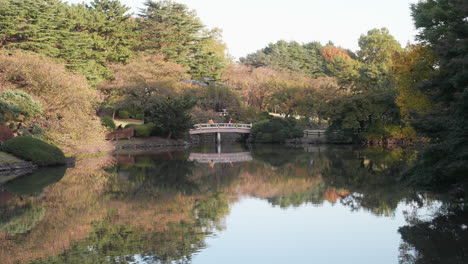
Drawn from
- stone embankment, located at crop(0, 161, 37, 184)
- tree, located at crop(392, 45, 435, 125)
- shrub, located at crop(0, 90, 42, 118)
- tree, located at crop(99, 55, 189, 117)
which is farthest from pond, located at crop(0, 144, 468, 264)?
tree, located at crop(99, 55, 189, 117)

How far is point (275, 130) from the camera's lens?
147ft

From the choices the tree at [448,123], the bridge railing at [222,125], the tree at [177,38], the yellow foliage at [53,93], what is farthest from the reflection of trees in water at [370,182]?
the tree at [177,38]

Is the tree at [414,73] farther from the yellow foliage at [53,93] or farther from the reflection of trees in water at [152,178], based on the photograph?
the yellow foliage at [53,93]

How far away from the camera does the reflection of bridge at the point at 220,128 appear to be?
44.1 m

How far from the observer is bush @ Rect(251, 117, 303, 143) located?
145 ft

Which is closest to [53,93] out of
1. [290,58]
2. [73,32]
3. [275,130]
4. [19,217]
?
[19,217]

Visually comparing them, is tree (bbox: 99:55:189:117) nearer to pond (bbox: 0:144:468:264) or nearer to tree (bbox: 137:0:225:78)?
tree (bbox: 137:0:225:78)

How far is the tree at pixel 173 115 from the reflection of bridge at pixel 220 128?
253 centimetres

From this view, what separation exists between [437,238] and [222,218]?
506 centimetres

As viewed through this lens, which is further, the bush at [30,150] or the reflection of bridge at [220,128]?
the reflection of bridge at [220,128]

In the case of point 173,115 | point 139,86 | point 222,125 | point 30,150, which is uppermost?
point 139,86

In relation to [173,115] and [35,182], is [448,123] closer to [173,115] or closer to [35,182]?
[35,182]

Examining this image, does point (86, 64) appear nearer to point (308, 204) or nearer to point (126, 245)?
point (308, 204)

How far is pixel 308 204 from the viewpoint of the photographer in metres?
14.8
